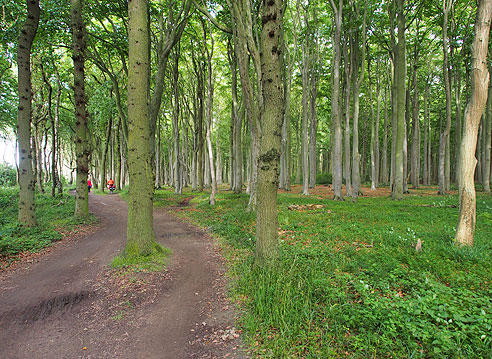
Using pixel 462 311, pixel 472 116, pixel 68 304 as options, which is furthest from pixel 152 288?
pixel 472 116

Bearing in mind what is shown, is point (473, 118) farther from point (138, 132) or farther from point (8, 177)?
point (8, 177)

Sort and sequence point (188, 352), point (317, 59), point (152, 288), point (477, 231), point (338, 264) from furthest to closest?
point (317, 59), point (477, 231), point (338, 264), point (152, 288), point (188, 352)

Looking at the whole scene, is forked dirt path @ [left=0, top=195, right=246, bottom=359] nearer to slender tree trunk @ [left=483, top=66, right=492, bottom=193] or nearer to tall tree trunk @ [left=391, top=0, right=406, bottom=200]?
tall tree trunk @ [left=391, top=0, right=406, bottom=200]

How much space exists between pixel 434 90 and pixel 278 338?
33.5 metres

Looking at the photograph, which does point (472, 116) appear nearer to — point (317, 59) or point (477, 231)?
point (477, 231)

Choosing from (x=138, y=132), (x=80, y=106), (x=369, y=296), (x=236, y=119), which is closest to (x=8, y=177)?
(x=80, y=106)

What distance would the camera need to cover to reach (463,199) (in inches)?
234

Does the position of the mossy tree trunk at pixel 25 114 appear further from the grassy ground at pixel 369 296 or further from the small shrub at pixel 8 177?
the small shrub at pixel 8 177

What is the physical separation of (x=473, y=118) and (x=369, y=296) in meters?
5.15

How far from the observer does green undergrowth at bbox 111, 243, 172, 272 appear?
544 cm

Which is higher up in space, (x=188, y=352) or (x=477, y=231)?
(x=477, y=231)

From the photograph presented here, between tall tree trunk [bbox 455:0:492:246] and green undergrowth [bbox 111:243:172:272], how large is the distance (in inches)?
278

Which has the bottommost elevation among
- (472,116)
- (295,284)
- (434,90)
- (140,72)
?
(295,284)

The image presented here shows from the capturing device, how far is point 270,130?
5156mm
